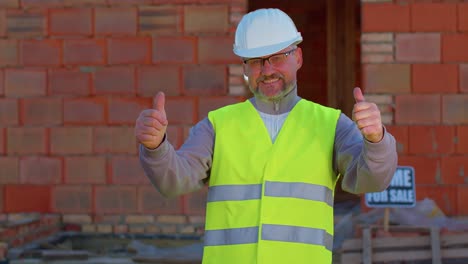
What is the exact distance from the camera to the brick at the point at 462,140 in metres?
7.16

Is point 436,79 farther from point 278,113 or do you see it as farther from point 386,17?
point 278,113

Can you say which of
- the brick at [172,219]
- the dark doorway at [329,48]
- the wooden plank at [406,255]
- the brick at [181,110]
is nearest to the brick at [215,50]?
the brick at [181,110]

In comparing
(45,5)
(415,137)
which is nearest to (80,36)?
(45,5)

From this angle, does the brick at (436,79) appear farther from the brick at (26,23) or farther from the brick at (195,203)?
the brick at (26,23)

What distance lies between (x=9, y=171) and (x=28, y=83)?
0.82 metres

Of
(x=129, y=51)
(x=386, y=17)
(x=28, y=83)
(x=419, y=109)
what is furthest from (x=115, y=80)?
(x=419, y=109)

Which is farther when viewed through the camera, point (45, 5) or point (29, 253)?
point (45, 5)

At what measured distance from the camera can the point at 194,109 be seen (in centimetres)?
746

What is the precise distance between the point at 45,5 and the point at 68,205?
1.81 m

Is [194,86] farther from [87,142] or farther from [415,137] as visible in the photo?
[415,137]

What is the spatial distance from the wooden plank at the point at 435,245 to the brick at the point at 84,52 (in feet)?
10.6

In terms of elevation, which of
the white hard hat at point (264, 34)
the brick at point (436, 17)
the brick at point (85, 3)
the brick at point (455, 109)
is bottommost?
the white hard hat at point (264, 34)

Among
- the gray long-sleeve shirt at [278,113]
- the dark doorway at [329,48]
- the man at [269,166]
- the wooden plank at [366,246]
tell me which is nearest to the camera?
the gray long-sleeve shirt at [278,113]

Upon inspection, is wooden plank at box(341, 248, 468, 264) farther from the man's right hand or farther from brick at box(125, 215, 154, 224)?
the man's right hand
